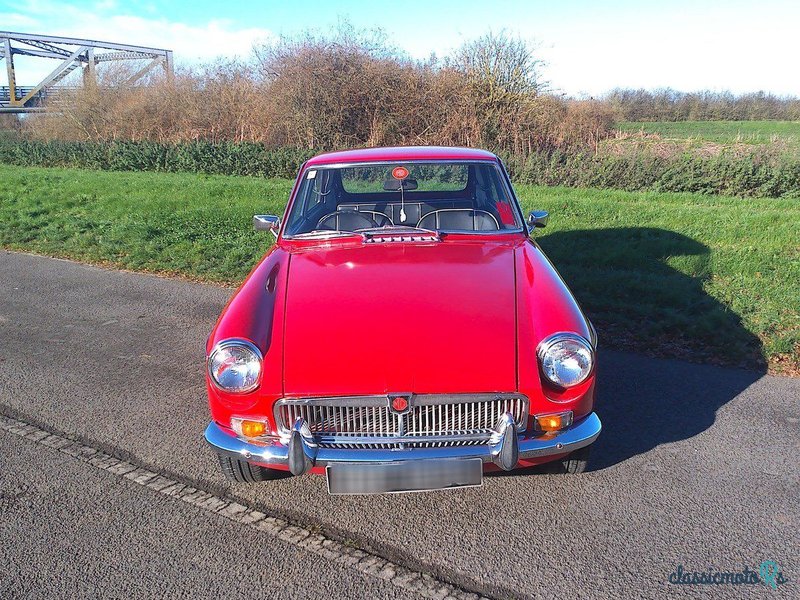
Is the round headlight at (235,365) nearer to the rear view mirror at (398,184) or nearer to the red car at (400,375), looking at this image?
the red car at (400,375)

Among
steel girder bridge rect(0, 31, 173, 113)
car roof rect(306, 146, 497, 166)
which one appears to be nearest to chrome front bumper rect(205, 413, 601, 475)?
car roof rect(306, 146, 497, 166)

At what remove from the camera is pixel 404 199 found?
481 cm

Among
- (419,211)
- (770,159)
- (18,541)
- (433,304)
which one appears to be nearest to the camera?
(18,541)

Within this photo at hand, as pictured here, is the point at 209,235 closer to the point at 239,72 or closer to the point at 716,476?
the point at 716,476

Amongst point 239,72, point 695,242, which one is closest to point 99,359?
point 695,242

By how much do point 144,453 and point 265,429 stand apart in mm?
1122

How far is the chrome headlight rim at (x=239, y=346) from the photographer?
9.64 ft

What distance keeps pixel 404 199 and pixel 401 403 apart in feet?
7.56

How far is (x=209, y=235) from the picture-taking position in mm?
9938

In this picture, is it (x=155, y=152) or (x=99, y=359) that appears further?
(x=155, y=152)

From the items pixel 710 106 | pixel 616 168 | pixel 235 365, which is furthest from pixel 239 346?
pixel 710 106

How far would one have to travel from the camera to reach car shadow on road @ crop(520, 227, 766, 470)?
155 inches

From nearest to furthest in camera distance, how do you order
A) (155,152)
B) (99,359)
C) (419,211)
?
(419,211) → (99,359) → (155,152)

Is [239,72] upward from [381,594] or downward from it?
upward
